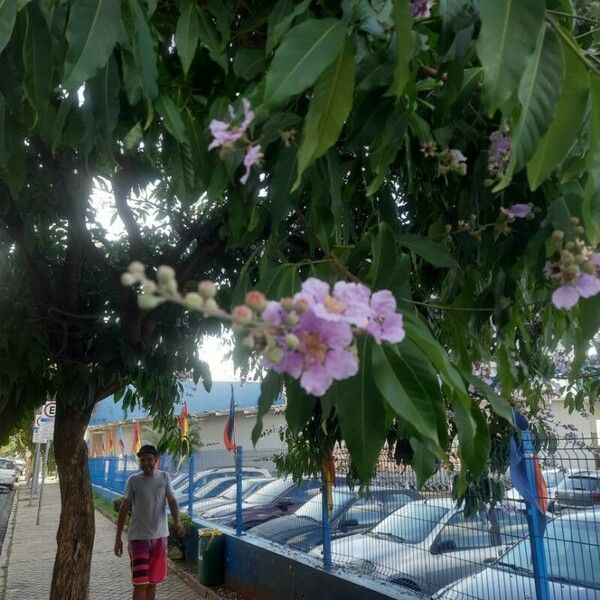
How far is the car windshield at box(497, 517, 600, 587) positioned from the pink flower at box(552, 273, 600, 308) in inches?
103

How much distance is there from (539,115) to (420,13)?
688mm

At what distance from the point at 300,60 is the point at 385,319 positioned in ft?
2.05

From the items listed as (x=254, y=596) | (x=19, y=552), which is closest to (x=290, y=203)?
(x=254, y=596)

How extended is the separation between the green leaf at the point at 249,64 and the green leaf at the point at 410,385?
3.59 feet

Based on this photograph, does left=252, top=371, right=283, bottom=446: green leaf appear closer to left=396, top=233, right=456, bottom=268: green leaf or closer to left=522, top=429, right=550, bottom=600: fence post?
left=396, top=233, right=456, bottom=268: green leaf

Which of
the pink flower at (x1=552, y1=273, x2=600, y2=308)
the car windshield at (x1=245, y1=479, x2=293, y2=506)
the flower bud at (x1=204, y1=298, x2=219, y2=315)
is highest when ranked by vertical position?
the pink flower at (x1=552, y1=273, x2=600, y2=308)

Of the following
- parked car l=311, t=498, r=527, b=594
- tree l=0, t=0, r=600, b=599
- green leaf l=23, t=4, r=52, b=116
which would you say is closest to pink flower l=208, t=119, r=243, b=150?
tree l=0, t=0, r=600, b=599

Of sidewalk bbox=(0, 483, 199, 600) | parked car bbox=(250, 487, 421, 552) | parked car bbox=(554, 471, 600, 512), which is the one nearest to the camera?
parked car bbox=(554, 471, 600, 512)

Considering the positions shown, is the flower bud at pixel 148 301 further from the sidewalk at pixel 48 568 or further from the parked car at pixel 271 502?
the sidewalk at pixel 48 568

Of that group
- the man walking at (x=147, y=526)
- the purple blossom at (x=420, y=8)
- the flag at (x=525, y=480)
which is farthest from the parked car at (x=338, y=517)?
the purple blossom at (x=420, y=8)

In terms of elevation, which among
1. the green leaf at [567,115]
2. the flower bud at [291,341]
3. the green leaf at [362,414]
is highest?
the green leaf at [567,115]

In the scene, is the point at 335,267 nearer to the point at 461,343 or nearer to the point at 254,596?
the point at 461,343

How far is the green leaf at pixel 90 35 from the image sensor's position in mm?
1490

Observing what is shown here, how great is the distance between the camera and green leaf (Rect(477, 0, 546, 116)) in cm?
128
